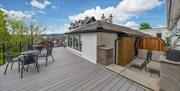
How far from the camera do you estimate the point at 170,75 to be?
2.56 metres

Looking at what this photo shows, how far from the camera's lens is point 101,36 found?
19.8 ft

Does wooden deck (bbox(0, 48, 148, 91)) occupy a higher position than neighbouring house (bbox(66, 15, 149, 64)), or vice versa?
neighbouring house (bbox(66, 15, 149, 64))

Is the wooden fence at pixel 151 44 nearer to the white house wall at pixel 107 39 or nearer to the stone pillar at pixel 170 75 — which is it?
the white house wall at pixel 107 39

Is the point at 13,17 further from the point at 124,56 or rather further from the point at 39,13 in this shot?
the point at 124,56

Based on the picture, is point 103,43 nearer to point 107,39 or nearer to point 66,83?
point 107,39

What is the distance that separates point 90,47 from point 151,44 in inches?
222

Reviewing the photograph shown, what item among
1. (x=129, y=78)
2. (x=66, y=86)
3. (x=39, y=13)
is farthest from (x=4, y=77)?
(x=39, y=13)

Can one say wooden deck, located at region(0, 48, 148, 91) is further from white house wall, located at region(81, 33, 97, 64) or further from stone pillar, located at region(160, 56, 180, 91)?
white house wall, located at region(81, 33, 97, 64)

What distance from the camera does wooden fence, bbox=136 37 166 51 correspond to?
28.4ft

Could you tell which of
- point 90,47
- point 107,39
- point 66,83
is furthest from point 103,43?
point 66,83

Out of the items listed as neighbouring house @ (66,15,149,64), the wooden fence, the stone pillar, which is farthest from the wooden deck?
the wooden fence

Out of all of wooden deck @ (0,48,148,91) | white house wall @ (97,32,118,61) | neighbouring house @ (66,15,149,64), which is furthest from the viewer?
white house wall @ (97,32,118,61)

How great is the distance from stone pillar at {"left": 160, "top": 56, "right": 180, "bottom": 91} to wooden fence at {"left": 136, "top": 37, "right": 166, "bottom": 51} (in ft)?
22.3

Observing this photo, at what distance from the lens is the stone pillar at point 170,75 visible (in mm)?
2459
